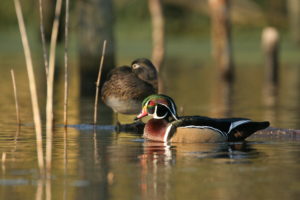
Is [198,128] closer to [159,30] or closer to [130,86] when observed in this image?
[130,86]

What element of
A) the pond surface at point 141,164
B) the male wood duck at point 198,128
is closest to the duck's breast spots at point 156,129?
the male wood duck at point 198,128

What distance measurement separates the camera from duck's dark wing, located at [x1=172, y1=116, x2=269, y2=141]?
1291 centimetres

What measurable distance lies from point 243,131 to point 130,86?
2.55 meters

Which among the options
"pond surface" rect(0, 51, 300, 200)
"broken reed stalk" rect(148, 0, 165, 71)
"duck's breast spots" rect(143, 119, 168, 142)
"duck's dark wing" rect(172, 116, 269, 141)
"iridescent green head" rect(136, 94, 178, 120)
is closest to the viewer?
"pond surface" rect(0, 51, 300, 200)

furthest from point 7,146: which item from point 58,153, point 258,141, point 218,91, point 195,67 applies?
point 195,67

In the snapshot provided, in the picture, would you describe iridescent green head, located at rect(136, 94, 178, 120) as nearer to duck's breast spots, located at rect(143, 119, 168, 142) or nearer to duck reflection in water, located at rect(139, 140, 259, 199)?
duck's breast spots, located at rect(143, 119, 168, 142)

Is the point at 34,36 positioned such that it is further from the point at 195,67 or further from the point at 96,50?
the point at 96,50

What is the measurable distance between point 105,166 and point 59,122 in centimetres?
513

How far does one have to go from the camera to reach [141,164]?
37.0 feet

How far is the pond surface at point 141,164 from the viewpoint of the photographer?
960 centimetres

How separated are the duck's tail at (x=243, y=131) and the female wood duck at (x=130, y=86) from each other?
225cm

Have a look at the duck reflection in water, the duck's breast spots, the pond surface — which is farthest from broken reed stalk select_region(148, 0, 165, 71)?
the duck reflection in water

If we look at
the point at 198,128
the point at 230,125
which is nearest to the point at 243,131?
the point at 230,125

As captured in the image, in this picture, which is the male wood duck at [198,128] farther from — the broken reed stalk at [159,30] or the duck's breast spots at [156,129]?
the broken reed stalk at [159,30]
